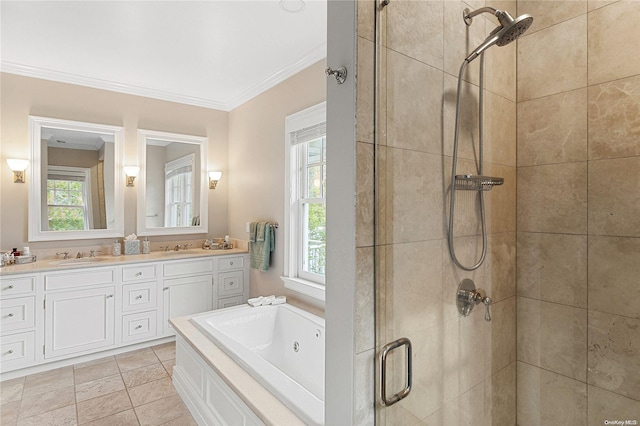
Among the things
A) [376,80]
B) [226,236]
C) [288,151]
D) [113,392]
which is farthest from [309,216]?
[376,80]

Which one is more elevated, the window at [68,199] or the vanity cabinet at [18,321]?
the window at [68,199]

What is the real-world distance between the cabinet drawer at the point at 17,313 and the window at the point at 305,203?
2.12 m

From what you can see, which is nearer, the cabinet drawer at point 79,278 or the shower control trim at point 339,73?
the shower control trim at point 339,73

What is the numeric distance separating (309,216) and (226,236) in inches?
62.8

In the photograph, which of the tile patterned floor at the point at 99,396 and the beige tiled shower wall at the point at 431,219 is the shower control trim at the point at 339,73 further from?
the tile patterned floor at the point at 99,396

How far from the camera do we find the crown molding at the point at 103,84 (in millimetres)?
3252

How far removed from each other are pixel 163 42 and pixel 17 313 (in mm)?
2502

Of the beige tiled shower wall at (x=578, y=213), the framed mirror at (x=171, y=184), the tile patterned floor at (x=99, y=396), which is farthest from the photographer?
the framed mirror at (x=171, y=184)

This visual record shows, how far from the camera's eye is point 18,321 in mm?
2861

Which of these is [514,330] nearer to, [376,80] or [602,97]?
[602,97]

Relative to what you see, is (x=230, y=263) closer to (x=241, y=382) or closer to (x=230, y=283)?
(x=230, y=283)

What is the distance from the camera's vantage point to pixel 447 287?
47.3 inches

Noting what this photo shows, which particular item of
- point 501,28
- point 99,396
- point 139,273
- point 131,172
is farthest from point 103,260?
point 501,28

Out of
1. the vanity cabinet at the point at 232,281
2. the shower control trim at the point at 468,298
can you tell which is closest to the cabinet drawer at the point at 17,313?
the vanity cabinet at the point at 232,281
